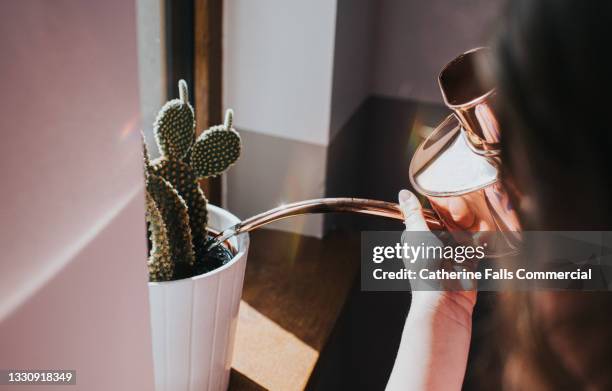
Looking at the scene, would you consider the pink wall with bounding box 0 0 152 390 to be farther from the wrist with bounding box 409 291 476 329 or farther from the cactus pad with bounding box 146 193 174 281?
the wrist with bounding box 409 291 476 329

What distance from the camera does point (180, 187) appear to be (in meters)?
0.68

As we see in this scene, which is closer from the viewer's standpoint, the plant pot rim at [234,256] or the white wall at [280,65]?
the plant pot rim at [234,256]

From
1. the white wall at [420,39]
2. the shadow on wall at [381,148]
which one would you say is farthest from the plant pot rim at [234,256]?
the white wall at [420,39]

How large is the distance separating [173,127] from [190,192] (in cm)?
7

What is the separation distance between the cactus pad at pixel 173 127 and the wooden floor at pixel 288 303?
0.33 m

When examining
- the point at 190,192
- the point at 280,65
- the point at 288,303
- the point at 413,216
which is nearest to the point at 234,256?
the point at 190,192

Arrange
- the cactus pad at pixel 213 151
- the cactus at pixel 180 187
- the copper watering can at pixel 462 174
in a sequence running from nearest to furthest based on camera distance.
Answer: the copper watering can at pixel 462 174 → the cactus at pixel 180 187 → the cactus pad at pixel 213 151

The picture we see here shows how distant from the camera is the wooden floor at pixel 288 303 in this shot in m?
0.85

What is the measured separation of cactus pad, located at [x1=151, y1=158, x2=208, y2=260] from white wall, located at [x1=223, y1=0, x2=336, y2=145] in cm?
41

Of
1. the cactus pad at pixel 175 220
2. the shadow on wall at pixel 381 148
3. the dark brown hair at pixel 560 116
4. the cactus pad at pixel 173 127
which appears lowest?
the shadow on wall at pixel 381 148

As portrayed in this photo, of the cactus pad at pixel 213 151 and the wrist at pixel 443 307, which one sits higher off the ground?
the cactus pad at pixel 213 151

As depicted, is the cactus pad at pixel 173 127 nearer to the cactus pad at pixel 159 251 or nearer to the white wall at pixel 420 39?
the cactus pad at pixel 159 251

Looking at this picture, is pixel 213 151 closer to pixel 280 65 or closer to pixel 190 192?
pixel 190 192

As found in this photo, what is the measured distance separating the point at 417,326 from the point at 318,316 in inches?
12.5
